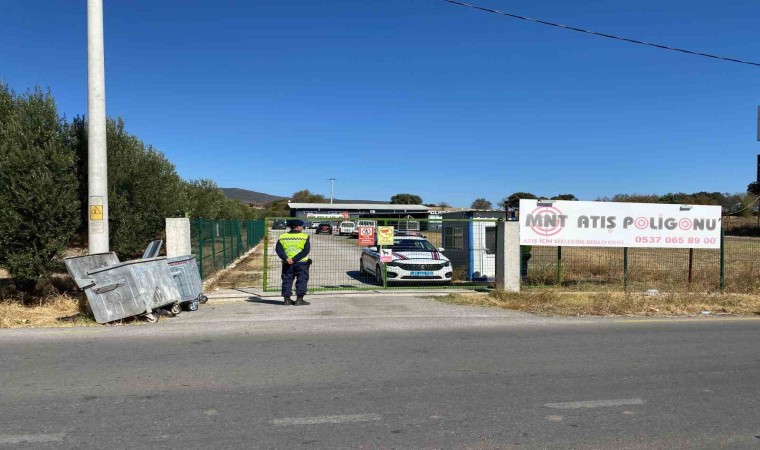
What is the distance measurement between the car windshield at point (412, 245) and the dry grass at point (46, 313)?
25.6 feet

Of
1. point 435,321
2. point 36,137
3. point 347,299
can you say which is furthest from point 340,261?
point 36,137

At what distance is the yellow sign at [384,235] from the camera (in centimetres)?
1235

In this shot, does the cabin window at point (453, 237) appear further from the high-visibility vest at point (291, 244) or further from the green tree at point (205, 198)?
the green tree at point (205, 198)

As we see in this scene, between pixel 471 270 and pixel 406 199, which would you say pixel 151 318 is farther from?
pixel 406 199

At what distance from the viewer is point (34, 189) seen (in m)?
9.27

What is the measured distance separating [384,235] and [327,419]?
321 inches

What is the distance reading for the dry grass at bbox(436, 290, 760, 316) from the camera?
10445 millimetres

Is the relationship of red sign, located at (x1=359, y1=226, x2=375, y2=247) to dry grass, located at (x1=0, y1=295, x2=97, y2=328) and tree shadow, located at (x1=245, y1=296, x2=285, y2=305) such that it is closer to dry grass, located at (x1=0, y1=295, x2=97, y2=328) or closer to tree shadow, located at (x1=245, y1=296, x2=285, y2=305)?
tree shadow, located at (x1=245, y1=296, x2=285, y2=305)

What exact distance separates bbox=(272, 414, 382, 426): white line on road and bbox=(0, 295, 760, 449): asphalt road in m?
0.02

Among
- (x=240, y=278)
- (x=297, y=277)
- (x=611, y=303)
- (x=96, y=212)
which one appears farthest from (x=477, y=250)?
(x=96, y=212)

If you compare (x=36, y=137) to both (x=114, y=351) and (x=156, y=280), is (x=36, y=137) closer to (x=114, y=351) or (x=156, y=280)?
(x=156, y=280)

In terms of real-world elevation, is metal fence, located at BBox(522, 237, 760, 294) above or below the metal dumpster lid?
below

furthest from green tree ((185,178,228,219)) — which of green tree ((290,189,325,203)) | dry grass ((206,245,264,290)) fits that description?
green tree ((290,189,325,203))

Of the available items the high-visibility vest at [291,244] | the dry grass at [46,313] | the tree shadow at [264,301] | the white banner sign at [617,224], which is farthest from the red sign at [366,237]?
the dry grass at [46,313]
